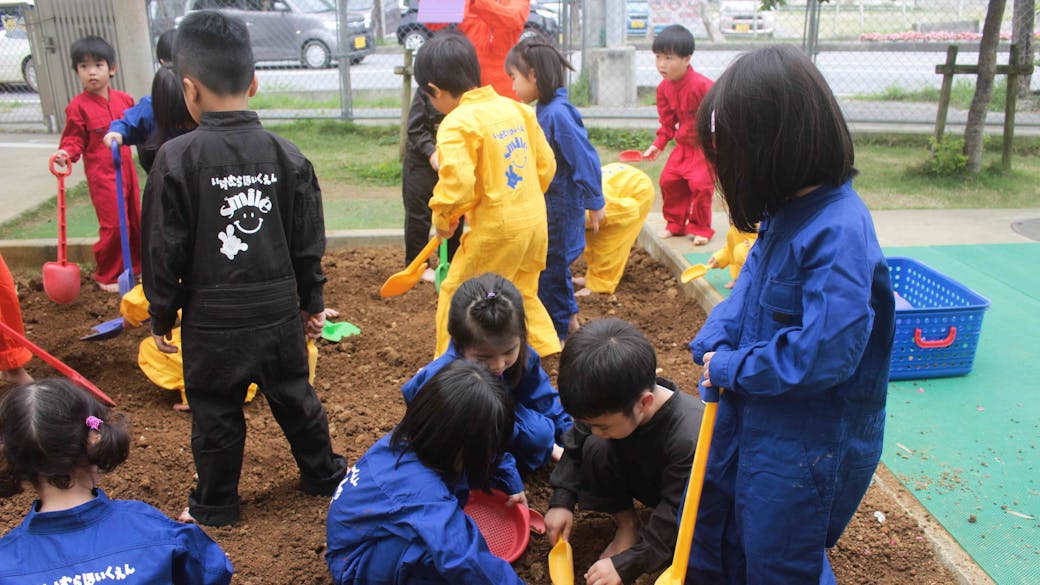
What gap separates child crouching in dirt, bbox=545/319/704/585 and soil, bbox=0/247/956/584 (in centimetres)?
16

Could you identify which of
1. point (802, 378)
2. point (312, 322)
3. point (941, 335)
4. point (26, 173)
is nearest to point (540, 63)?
point (312, 322)

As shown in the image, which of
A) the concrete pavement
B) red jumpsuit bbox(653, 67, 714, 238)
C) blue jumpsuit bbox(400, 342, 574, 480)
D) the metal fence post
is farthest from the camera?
the metal fence post

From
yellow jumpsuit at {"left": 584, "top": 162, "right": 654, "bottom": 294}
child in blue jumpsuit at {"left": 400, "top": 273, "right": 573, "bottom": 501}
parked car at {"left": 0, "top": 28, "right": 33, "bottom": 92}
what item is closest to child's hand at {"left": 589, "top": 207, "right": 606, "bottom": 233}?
yellow jumpsuit at {"left": 584, "top": 162, "right": 654, "bottom": 294}

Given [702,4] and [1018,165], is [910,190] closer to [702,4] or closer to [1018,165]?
[1018,165]

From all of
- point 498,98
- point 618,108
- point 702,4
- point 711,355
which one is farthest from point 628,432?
point 702,4

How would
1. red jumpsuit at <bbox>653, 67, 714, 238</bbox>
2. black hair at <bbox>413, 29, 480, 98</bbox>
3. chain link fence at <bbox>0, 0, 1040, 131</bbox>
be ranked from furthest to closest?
chain link fence at <bbox>0, 0, 1040, 131</bbox>
red jumpsuit at <bbox>653, 67, 714, 238</bbox>
black hair at <bbox>413, 29, 480, 98</bbox>

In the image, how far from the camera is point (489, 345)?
2906 mm

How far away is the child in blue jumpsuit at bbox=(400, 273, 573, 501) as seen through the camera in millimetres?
2898

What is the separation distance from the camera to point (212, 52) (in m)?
2.57

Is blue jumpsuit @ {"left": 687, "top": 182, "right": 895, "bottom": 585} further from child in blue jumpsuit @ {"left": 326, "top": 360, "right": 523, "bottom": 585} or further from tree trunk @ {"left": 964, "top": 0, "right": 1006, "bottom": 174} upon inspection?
tree trunk @ {"left": 964, "top": 0, "right": 1006, "bottom": 174}

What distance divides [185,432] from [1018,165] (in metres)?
7.90

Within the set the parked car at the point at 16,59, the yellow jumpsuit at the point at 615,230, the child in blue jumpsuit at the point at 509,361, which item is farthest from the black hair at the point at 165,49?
the parked car at the point at 16,59

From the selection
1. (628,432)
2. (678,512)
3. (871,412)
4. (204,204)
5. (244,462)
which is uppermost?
(204,204)

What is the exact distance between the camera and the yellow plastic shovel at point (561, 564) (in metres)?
2.52
